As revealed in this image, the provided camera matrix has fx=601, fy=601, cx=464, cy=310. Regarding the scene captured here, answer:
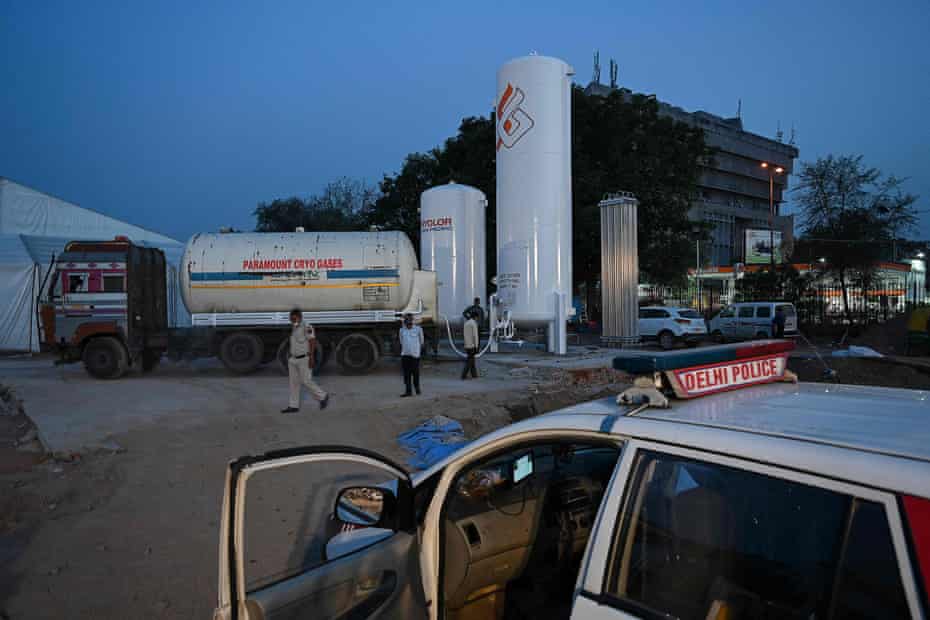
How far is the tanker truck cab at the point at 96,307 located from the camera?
14000 mm

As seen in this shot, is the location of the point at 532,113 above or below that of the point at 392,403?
above

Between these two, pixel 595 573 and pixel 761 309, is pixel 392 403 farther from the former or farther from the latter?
pixel 761 309

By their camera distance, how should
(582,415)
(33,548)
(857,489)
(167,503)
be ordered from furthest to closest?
(167,503), (33,548), (582,415), (857,489)

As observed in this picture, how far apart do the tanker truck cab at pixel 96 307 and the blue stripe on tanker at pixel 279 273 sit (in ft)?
5.16

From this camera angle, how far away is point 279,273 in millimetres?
14789

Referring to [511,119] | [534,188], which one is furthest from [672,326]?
[511,119]

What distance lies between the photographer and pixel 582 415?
2107 mm

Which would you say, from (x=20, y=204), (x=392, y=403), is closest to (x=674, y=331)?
(x=392, y=403)

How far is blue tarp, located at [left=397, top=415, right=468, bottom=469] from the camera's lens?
7.34m

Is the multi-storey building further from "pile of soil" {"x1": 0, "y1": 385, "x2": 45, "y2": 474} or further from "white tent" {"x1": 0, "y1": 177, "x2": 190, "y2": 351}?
"pile of soil" {"x1": 0, "y1": 385, "x2": 45, "y2": 474}

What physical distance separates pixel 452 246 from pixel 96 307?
30.1ft

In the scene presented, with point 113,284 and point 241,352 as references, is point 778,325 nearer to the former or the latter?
point 241,352

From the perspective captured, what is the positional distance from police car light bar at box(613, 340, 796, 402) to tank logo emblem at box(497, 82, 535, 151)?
13660mm

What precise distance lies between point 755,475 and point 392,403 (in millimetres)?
9124
